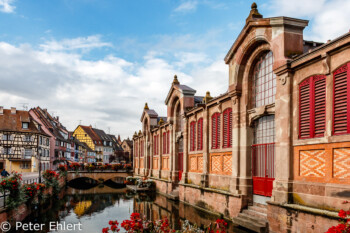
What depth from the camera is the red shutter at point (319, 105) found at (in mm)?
11852

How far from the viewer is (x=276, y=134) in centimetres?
1401

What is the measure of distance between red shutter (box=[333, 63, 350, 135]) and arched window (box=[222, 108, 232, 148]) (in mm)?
8339

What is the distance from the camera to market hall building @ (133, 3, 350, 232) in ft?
36.7

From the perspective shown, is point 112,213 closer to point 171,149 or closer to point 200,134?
point 200,134

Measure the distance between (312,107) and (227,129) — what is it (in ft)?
25.2

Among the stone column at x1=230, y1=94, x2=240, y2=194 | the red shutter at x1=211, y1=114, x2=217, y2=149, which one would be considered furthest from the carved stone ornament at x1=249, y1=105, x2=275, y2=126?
the red shutter at x1=211, y1=114, x2=217, y2=149

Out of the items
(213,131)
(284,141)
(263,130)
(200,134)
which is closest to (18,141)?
(200,134)

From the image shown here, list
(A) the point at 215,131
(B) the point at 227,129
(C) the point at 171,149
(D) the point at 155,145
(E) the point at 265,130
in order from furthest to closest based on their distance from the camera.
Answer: (D) the point at 155,145 → (C) the point at 171,149 → (A) the point at 215,131 → (B) the point at 227,129 → (E) the point at 265,130

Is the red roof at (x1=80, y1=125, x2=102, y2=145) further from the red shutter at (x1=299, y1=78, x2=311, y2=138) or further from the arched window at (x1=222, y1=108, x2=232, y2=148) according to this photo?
the red shutter at (x1=299, y1=78, x2=311, y2=138)

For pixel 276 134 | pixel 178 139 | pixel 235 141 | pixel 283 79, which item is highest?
pixel 283 79

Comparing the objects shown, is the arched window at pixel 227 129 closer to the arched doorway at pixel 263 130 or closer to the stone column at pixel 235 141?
the stone column at pixel 235 141

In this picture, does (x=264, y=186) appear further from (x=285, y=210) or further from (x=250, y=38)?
(x=250, y=38)

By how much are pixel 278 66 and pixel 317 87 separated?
2182 millimetres

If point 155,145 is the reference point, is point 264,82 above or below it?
above
